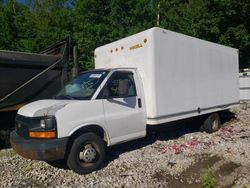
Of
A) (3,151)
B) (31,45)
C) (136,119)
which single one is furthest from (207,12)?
(3,151)

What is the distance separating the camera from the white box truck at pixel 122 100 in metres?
4.93

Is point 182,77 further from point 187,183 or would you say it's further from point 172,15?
point 172,15

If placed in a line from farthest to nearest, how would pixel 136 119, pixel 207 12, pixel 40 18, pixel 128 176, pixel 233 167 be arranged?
pixel 40 18, pixel 207 12, pixel 136 119, pixel 233 167, pixel 128 176

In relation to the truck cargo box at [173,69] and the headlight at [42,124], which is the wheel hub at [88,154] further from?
the truck cargo box at [173,69]

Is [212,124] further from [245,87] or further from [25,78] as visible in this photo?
[245,87]

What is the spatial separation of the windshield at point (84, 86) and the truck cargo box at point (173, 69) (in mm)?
1087

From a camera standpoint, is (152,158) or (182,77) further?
(182,77)

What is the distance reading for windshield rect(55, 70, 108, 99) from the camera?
5.59 metres

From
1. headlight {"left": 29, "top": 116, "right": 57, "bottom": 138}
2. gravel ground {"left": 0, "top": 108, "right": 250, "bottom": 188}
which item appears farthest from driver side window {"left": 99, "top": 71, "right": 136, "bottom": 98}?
gravel ground {"left": 0, "top": 108, "right": 250, "bottom": 188}

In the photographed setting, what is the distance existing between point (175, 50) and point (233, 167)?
10.3ft

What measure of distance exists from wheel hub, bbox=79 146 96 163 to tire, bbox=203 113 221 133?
4.54 meters

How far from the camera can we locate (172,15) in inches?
836

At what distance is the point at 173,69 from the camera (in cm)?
679

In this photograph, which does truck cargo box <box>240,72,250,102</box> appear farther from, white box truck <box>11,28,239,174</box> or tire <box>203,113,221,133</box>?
white box truck <box>11,28,239,174</box>
